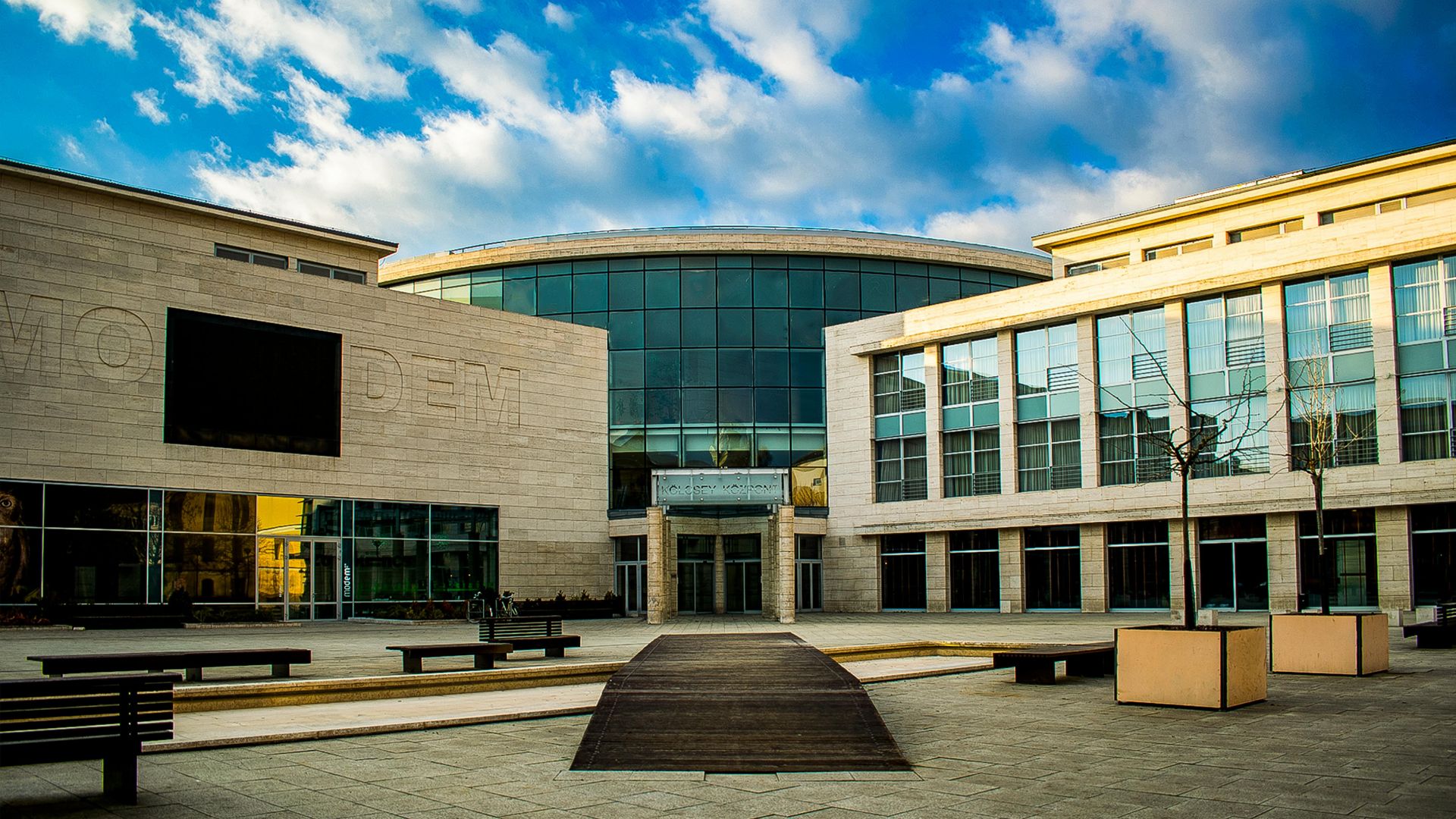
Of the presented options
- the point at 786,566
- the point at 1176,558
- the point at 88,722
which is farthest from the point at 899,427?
the point at 88,722

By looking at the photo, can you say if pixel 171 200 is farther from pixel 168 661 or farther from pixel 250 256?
pixel 168 661

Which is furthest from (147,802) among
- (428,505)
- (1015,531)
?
(1015,531)

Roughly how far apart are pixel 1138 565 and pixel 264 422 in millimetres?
27757

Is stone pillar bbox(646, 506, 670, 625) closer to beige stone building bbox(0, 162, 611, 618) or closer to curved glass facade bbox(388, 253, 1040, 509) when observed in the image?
beige stone building bbox(0, 162, 611, 618)

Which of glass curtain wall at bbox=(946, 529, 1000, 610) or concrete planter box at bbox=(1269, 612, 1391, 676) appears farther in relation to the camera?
glass curtain wall at bbox=(946, 529, 1000, 610)

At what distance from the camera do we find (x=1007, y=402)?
137 ft

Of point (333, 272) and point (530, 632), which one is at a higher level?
point (333, 272)

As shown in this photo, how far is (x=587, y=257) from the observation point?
4859cm

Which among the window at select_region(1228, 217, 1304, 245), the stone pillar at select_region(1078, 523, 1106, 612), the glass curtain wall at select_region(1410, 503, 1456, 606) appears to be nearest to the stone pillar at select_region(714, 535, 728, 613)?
the stone pillar at select_region(1078, 523, 1106, 612)

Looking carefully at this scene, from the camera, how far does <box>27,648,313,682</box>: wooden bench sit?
45.5 feet

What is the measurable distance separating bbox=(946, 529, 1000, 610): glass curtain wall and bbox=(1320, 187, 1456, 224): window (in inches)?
603

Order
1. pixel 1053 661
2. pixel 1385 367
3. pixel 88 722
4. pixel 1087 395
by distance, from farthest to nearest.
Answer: pixel 1087 395, pixel 1385 367, pixel 1053 661, pixel 88 722

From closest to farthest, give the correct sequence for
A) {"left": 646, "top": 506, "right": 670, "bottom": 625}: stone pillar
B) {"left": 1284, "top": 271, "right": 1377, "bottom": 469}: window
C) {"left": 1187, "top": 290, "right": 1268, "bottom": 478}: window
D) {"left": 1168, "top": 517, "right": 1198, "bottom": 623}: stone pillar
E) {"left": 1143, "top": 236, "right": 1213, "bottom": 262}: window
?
{"left": 1284, "top": 271, "right": 1377, "bottom": 469}: window → {"left": 1187, "top": 290, "right": 1268, "bottom": 478}: window → {"left": 1168, "top": 517, "right": 1198, "bottom": 623}: stone pillar → {"left": 646, "top": 506, "right": 670, "bottom": 625}: stone pillar → {"left": 1143, "top": 236, "right": 1213, "bottom": 262}: window

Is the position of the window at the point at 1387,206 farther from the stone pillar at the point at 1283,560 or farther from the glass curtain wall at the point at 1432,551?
the glass curtain wall at the point at 1432,551
